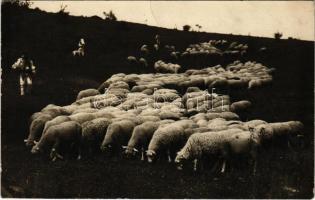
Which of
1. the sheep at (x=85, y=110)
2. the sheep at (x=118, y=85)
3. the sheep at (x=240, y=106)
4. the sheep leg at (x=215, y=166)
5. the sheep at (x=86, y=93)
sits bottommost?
the sheep leg at (x=215, y=166)

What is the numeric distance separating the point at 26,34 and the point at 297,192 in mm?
6476

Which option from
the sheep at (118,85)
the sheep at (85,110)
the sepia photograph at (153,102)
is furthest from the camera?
the sheep at (118,85)

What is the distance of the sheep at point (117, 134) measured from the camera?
33.6 ft

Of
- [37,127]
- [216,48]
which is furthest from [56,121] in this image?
[216,48]

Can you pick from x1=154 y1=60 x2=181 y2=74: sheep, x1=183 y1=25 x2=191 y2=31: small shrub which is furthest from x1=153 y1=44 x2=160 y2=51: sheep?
x1=183 y1=25 x2=191 y2=31: small shrub

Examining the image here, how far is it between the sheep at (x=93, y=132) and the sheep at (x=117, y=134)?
168 millimetres

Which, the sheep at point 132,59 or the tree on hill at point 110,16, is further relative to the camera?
the sheep at point 132,59

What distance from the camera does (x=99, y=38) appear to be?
1308 cm

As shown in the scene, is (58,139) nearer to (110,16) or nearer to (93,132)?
(93,132)

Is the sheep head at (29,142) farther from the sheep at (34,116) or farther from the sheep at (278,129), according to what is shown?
the sheep at (278,129)

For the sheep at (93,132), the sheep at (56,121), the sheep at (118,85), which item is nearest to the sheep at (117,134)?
the sheep at (93,132)

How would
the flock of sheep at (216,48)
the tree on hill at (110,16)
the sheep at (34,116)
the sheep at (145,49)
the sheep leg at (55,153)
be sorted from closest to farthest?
the sheep leg at (55,153), the sheep at (34,116), the tree on hill at (110,16), the flock of sheep at (216,48), the sheep at (145,49)

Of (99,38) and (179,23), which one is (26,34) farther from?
(179,23)

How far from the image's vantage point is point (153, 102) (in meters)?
11.8
